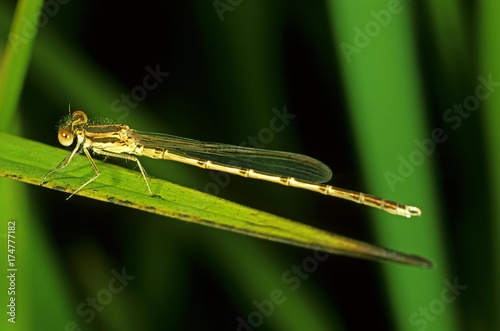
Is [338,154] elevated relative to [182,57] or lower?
lower

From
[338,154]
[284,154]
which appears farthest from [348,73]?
[338,154]

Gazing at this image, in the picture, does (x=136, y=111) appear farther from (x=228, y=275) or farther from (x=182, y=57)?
(x=228, y=275)

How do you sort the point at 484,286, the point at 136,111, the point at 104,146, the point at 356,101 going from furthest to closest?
the point at 136,111
the point at 104,146
the point at 484,286
the point at 356,101
